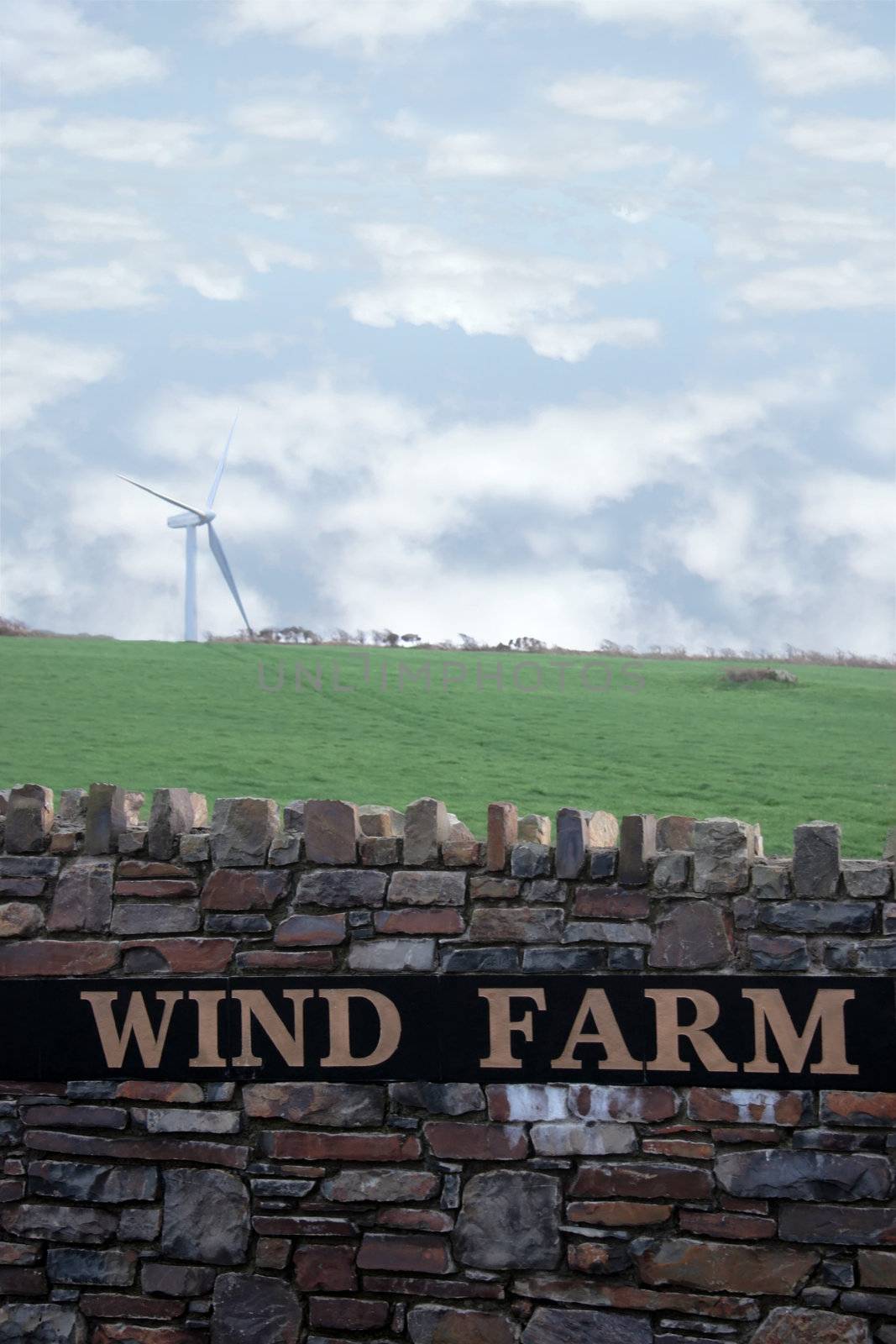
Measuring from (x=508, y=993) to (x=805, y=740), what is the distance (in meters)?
18.1

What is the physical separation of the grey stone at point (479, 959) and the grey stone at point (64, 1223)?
7.03ft

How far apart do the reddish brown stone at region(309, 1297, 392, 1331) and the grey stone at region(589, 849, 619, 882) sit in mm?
2308

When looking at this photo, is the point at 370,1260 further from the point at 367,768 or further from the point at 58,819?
the point at 367,768

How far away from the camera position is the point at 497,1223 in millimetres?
7309

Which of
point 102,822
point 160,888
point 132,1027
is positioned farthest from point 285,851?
point 132,1027

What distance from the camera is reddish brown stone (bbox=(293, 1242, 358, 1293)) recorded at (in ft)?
24.4

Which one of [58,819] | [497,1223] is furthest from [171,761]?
[497,1223]

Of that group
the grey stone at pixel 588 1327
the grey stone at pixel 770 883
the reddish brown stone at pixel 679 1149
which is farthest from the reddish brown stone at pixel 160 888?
the grey stone at pixel 770 883

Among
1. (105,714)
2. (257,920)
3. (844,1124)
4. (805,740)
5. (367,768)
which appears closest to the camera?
(844,1124)

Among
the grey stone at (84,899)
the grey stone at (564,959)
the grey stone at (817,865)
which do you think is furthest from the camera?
the grey stone at (84,899)

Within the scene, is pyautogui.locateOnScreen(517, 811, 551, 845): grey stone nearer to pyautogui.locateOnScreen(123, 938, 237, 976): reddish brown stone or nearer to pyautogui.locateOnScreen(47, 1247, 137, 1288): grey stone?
pyautogui.locateOnScreen(123, 938, 237, 976): reddish brown stone

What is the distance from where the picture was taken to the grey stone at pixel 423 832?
7.48 metres

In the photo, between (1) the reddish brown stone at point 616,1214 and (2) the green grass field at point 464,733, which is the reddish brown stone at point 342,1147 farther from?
(2) the green grass field at point 464,733

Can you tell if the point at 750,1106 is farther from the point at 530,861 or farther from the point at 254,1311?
the point at 254,1311
